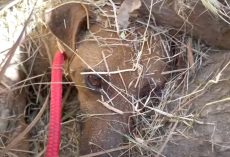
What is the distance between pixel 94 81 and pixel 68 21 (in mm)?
383

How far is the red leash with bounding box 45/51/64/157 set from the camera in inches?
91.6

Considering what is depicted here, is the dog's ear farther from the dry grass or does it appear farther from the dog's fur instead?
the dry grass

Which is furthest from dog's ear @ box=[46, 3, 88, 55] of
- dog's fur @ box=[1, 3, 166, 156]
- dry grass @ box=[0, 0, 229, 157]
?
dry grass @ box=[0, 0, 229, 157]

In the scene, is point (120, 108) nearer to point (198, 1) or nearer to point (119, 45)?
point (119, 45)

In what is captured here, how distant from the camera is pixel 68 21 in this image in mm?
2627

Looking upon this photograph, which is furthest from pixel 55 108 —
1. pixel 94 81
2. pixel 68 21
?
pixel 68 21

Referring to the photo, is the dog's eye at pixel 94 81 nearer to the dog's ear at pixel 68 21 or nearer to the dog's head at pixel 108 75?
the dog's head at pixel 108 75

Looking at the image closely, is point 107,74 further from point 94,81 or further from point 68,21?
point 68,21

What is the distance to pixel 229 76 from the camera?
2.41 m

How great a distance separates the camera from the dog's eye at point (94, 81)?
2.50 m

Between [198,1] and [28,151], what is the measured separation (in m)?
1.20

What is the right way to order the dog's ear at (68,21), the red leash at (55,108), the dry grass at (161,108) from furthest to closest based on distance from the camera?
the dog's ear at (68,21) → the dry grass at (161,108) → the red leash at (55,108)

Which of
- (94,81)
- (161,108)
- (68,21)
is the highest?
(68,21)

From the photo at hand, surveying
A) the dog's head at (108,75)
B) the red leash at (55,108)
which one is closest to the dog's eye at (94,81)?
A: the dog's head at (108,75)
